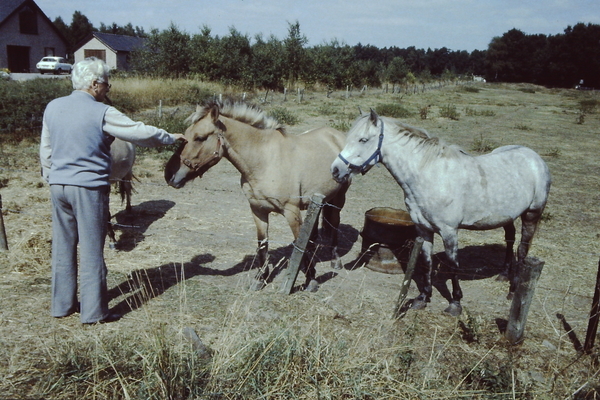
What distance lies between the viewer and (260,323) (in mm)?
4105

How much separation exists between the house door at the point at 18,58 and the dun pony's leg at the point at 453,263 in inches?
1897

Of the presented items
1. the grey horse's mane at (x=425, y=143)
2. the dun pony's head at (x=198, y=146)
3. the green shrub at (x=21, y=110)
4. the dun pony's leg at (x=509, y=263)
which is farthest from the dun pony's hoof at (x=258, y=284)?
the green shrub at (x=21, y=110)

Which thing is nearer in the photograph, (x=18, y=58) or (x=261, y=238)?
(x=261, y=238)

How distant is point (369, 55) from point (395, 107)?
397ft

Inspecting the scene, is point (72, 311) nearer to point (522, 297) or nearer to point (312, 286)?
point (312, 286)

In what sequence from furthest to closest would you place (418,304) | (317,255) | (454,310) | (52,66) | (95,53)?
(95,53) < (52,66) < (317,255) < (418,304) < (454,310)

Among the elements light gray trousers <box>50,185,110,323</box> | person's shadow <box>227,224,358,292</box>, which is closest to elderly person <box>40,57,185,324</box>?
light gray trousers <box>50,185,110,323</box>

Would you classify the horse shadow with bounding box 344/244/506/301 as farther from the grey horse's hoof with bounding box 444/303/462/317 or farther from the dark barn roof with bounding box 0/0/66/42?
the dark barn roof with bounding box 0/0/66/42

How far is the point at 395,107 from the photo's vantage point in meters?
22.9

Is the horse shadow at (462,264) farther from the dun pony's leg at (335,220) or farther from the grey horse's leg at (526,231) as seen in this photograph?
the grey horse's leg at (526,231)

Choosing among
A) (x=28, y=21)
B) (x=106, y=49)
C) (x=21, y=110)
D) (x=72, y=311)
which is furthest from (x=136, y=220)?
(x=106, y=49)

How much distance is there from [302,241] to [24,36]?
4881 centimetres

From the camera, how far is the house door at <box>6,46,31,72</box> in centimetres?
4109

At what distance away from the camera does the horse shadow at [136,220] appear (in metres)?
6.32
